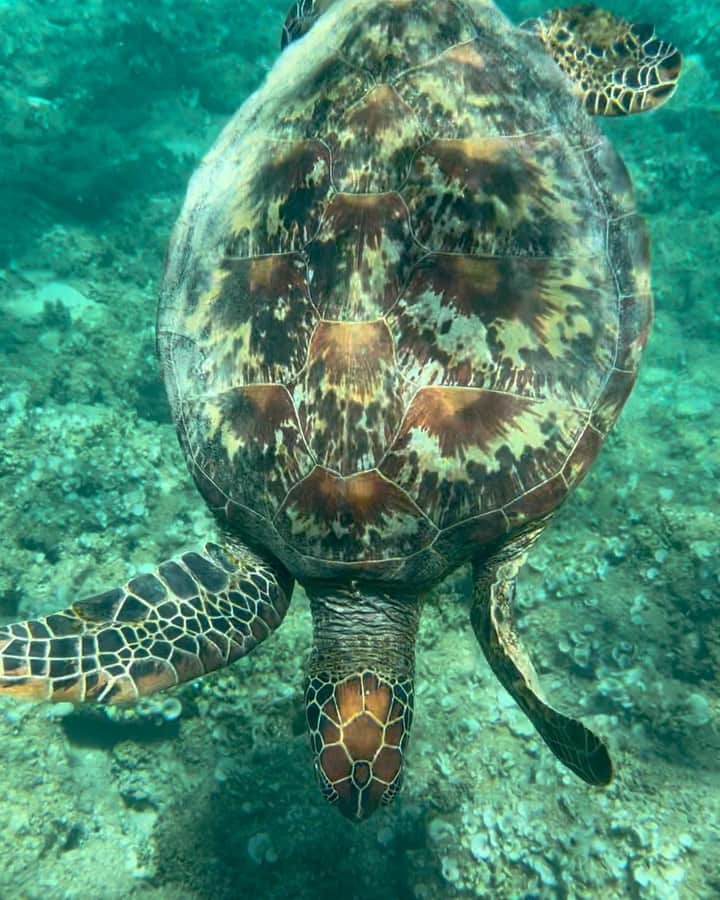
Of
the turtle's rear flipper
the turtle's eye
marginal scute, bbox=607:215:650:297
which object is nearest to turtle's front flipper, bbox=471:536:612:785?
marginal scute, bbox=607:215:650:297

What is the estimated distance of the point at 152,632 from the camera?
2541mm

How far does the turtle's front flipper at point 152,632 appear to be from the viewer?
231cm

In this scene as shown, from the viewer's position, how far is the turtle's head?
3.32 meters

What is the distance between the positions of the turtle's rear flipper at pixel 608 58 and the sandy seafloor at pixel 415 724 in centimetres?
267

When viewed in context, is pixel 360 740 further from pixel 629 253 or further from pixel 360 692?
pixel 629 253

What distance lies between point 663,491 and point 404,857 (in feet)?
10.3

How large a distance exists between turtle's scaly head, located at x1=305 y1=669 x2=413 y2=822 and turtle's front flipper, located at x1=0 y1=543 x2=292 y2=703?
0.53 metres

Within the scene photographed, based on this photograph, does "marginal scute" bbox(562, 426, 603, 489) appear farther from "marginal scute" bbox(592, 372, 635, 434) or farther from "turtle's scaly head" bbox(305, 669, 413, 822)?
"turtle's scaly head" bbox(305, 669, 413, 822)

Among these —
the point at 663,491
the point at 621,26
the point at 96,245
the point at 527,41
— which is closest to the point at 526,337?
the point at 527,41

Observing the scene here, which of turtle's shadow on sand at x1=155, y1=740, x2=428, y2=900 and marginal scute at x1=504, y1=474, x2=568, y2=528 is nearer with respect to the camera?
marginal scute at x1=504, y1=474, x2=568, y2=528

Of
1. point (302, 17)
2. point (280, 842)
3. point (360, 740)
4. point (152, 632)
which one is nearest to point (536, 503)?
point (360, 740)

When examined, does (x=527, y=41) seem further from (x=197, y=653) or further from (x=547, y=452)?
(x=197, y=653)

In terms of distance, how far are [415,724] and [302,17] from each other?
4404mm

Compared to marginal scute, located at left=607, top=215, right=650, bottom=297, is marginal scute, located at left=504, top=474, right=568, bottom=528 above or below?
below
